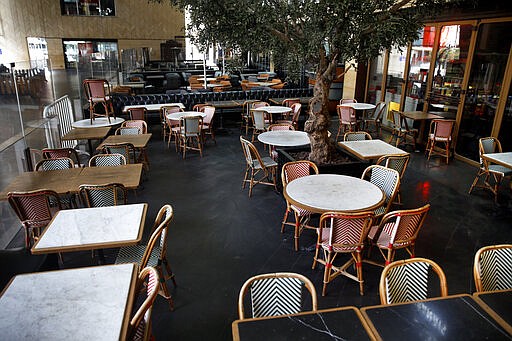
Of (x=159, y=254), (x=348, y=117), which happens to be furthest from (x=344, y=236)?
(x=348, y=117)

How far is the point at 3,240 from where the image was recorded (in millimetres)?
4020

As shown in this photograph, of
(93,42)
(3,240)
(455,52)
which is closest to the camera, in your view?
(3,240)

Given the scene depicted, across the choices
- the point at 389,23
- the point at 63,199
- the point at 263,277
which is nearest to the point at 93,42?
the point at 63,199

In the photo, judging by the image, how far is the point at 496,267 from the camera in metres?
2.38

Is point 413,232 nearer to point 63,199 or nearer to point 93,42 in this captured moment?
point 63,199

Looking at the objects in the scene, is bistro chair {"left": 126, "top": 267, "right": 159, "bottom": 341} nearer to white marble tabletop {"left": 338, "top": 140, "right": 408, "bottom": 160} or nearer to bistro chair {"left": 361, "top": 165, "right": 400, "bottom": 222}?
bistro chair {"left": 361, "top": 165, "right": 400, "bottom": 222}

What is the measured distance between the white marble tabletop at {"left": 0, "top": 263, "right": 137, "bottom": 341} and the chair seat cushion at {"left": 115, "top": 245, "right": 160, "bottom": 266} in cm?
72

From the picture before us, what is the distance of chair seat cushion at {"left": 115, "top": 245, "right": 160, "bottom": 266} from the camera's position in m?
2.91

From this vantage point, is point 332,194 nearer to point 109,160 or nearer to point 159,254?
point 159,254

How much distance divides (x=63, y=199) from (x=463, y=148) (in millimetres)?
6870

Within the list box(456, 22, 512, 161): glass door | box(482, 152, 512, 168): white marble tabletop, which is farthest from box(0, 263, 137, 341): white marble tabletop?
box(456, 22, 512, 161): glass door

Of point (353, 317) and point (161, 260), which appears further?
point (161, 260)

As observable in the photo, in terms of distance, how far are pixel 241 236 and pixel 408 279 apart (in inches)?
86.5

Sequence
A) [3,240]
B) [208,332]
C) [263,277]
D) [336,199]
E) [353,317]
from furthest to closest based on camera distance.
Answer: [3,240] < [336,199] < [208,332] < [263,277] < [353,317]
